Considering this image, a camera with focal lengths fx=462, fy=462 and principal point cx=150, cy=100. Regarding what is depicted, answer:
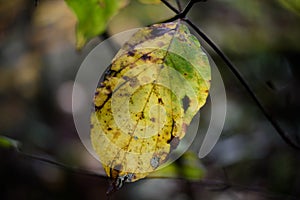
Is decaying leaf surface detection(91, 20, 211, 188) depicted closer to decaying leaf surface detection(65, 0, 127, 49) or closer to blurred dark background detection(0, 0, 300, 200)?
decaying leaf surface detection(65, 0, 127, 49)

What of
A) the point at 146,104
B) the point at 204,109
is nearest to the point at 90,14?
the point at 146,104

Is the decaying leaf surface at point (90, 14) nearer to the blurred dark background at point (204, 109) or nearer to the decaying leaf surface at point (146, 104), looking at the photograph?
the decaying leaf surface at point (146, 104)

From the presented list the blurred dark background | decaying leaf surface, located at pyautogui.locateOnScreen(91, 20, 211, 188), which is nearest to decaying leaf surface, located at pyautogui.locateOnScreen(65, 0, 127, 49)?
decaying leaf surface, located at pyautogui.locateOnScreen(91, 20, 211, 188)

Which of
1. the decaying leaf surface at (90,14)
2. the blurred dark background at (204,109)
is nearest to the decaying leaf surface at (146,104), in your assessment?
the decaying leaf surface at (90,14)

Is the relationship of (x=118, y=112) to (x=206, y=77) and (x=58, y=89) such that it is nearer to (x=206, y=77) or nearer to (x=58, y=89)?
(x=206, y=77)

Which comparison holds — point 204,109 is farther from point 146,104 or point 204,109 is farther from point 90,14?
point 146,104

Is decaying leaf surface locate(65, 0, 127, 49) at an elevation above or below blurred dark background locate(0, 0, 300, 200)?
above

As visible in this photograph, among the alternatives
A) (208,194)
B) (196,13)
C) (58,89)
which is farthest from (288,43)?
(58,89)
